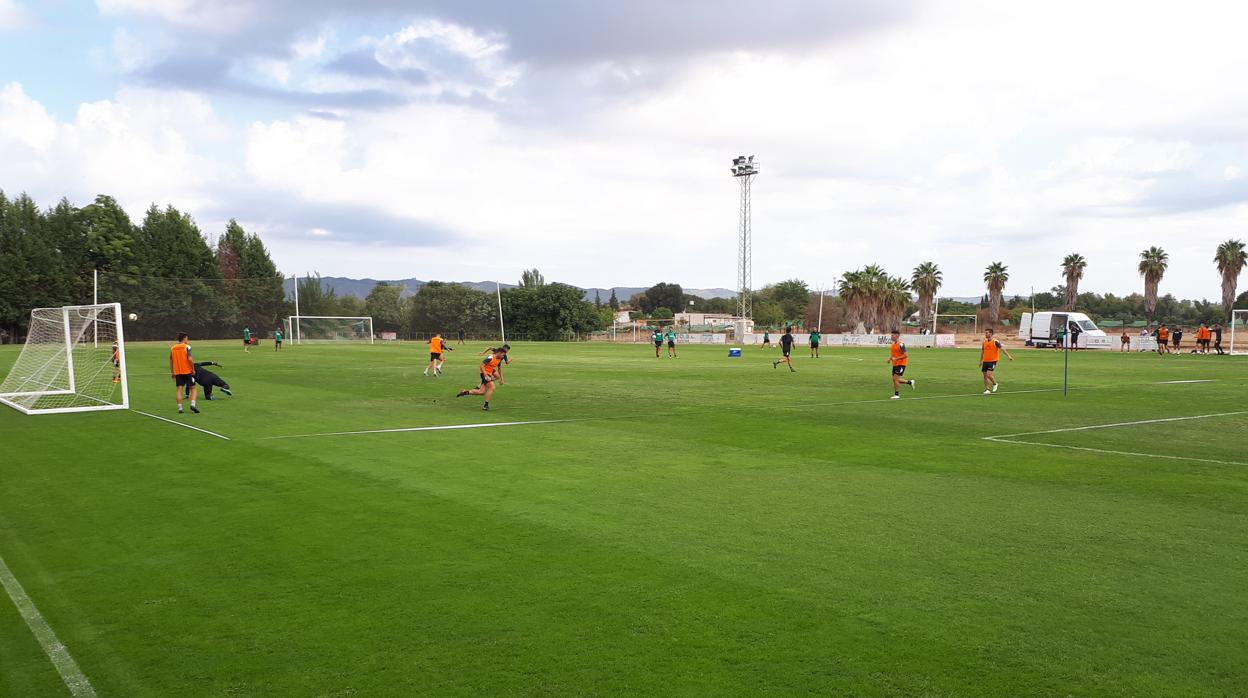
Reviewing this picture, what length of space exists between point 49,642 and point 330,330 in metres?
83.8

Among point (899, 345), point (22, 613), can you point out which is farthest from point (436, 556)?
point (899, 345)

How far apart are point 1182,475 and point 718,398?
12.3 meters

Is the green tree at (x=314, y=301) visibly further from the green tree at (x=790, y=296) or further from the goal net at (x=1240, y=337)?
the goal net at (x=1240, y=337)

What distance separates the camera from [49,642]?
5.50 m

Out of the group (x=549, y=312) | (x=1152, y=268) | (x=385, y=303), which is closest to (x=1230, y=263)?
(x=1152, y=268)

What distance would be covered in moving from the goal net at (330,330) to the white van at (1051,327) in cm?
6006

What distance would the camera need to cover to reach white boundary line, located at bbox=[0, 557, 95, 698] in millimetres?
4870

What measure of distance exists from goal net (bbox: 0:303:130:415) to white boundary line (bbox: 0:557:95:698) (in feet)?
50.8

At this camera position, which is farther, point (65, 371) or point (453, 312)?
point (453, 312)

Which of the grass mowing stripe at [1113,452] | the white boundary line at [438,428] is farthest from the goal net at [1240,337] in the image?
the white boundary line at [438,428]

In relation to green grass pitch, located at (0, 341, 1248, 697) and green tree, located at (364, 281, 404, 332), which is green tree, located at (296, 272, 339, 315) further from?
green grass pitch, located at (0, 341, 1248, 697)

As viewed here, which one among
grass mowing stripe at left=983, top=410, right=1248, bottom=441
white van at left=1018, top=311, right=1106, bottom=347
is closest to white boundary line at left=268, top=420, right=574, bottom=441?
grass mowing stripe at left=983, top=410, right=1248, bottom=441

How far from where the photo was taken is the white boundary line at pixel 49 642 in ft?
16.0

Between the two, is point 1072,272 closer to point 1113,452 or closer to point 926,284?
point 926,284
